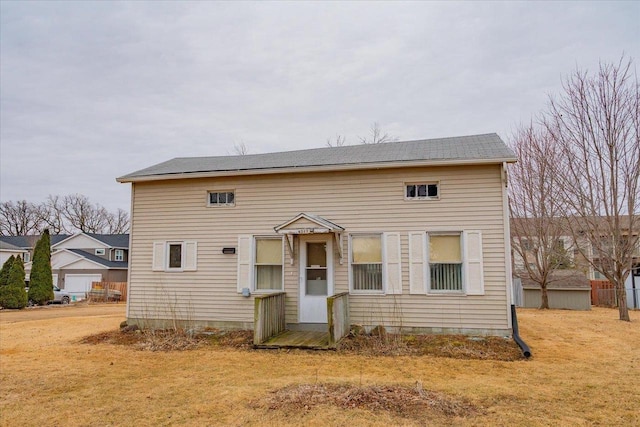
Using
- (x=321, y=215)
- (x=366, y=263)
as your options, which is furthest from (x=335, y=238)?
(x=366, y=263)

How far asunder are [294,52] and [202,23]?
3.68 m

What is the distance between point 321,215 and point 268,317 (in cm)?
257

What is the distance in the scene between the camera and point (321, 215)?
9.52 metres

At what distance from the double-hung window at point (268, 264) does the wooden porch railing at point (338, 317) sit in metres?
1.82

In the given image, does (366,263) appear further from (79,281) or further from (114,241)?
(114,241)

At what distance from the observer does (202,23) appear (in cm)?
1290

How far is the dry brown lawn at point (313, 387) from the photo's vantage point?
4426 mm

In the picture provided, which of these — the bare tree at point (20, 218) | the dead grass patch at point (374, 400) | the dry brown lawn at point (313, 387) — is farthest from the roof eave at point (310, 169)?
the bare tree at point (20, 218)

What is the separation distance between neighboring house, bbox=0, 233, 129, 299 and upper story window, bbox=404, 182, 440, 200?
26.5 meters

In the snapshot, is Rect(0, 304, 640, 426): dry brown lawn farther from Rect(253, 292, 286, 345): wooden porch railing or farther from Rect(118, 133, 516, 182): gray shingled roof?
Rect(118, 133, 516, 182): gray shingled roof

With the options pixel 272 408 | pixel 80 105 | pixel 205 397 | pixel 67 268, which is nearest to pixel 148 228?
pixel 205 397

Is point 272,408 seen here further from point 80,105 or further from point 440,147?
point 80,105

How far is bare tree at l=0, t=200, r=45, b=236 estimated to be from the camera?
45719mm

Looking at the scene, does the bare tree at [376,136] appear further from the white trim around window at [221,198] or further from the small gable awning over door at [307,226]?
the small gable awning over door at [307,226]
